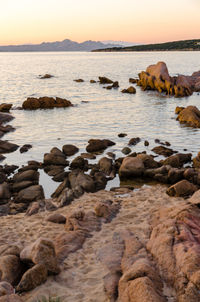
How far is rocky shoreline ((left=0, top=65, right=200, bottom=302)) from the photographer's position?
7.32m

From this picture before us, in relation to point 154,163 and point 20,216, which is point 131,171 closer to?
point 154,163

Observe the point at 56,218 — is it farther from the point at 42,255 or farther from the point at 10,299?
the point at 10,299

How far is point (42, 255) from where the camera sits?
26.8 ft

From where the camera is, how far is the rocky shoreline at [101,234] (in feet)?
24.0

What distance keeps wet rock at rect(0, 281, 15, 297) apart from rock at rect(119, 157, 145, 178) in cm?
1027

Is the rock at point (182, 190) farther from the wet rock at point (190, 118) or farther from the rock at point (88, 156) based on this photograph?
A: the wet rock at point (190, 118)

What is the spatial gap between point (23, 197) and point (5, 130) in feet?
50.6

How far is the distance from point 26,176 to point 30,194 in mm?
2053

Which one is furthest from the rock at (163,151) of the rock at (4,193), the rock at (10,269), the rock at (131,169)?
the rock at (10,269)

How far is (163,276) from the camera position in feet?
25.1

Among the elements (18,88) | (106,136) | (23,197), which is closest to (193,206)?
(23,197)

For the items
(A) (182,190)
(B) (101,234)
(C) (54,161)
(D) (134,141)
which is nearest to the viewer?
(B) (101,234)

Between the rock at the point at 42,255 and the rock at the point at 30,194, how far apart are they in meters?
5.83

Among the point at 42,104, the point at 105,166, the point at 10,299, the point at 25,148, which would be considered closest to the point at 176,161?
the point at 105,166
